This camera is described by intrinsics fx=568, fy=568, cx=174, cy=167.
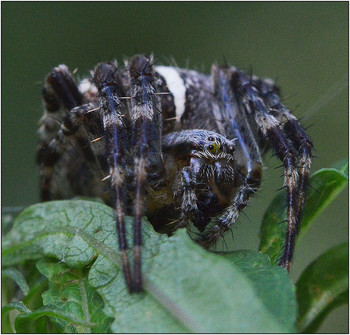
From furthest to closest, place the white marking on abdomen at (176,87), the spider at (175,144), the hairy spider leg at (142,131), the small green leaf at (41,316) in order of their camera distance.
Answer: the white marking on abdomen at (176,87), the spider at (175,144), the hairy spider leg at (142,131), the small green leaf at (41,316)

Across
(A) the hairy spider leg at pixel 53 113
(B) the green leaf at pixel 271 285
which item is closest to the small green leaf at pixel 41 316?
(B) the green leaf at pixel 271 285

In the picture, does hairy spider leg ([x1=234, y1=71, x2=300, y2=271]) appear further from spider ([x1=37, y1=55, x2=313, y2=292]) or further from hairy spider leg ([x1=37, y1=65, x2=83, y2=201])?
hairy spider leg ([x1=37, y1=65, x2=83, y2=201])

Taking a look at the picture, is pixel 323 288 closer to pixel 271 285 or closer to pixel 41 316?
pixel 271 285

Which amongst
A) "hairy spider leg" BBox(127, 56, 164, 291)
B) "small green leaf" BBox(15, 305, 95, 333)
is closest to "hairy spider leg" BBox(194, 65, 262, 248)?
"hairy spider leg" BBox(127, 56, 164, 291)

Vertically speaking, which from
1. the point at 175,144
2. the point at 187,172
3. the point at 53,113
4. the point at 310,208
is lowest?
the point at 310,208

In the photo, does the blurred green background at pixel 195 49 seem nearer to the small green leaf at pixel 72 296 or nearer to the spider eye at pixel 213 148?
the spider eye at pixel 213 148

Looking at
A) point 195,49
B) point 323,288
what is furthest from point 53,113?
point 195,49

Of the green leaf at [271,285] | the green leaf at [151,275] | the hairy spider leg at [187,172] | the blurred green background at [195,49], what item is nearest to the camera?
the green leaf at [151,275]
